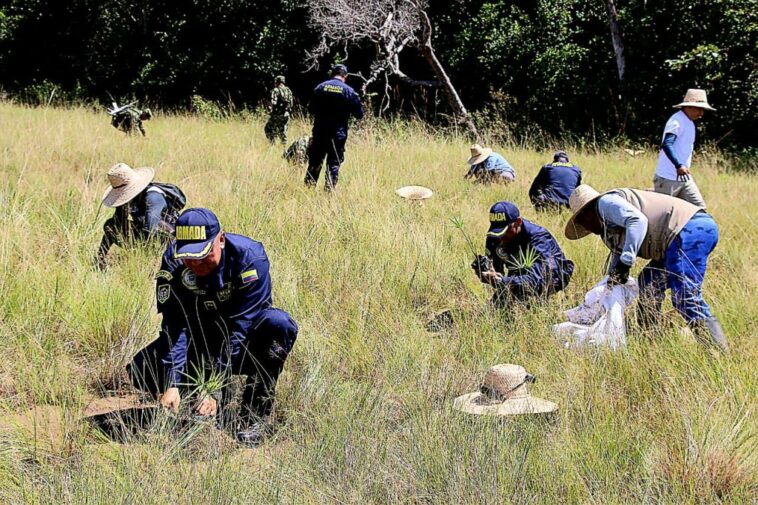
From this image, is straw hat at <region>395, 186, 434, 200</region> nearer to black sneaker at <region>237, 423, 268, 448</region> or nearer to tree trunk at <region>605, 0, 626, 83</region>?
black sneaker at <region>237, 423, 268, 448</region>

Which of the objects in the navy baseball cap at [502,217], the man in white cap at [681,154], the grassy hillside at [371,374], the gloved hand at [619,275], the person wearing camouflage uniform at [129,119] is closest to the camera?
the grassy hillside at [371,374]

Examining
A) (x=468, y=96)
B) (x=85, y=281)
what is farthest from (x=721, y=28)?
(x=85, y=281)

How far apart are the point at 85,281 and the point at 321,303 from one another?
1.47m

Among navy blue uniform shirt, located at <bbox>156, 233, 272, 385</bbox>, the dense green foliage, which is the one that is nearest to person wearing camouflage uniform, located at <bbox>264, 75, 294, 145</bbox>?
the dense green foliage

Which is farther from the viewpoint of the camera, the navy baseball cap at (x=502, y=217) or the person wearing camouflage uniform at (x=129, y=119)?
the person wearing camouflage uniform at (x=129, y=119)

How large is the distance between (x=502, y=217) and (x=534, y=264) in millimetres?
399

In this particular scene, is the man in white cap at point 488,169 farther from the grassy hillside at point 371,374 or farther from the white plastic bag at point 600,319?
the white plastic bag at point 600,319

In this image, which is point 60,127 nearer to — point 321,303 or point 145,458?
point 321,303

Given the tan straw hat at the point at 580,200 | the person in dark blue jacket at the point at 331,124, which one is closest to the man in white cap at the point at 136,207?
the tan straw hat at the point at 580,200

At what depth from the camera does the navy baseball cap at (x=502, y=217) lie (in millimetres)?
5270

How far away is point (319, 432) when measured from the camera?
354cm

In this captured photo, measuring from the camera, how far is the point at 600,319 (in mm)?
4801

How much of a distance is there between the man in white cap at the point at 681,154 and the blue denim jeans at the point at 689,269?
2214mm

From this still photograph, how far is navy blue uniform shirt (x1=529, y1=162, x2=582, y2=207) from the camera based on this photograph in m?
7.98
